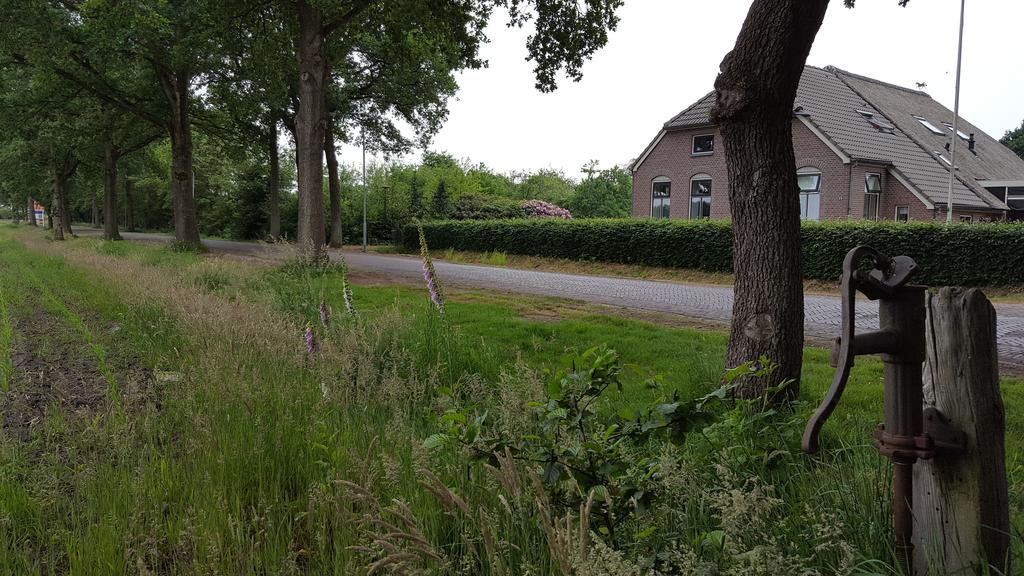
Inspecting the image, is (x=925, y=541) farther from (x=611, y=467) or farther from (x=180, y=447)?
(x=180, y=447)

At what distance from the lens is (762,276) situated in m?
4.27

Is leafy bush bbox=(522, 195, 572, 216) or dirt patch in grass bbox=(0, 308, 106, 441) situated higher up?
leafy bush bbox=(522, 195, 572, 216)

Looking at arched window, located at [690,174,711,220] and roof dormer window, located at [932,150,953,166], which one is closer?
roof dormer window, located at [932,150,953,166]

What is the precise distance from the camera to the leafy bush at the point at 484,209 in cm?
3466

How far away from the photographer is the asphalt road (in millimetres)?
9297

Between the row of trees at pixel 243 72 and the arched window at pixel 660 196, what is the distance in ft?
35.4

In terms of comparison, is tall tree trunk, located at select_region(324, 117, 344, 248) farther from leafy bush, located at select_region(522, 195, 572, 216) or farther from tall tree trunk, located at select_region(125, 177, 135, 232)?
tall tree trunk, located at select_region(125, 177, 135, 232)

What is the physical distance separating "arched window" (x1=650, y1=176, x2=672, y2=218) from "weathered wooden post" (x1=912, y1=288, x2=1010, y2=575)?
31.0 meters

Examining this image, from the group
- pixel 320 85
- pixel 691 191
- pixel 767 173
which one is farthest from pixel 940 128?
pixel 767 173

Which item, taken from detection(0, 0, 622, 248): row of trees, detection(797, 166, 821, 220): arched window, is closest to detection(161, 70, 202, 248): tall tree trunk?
detection(0, 0, 622, 248): row of trees

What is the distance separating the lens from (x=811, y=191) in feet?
89.5

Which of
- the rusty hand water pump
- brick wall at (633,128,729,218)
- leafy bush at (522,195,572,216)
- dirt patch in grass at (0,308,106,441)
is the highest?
brick wall at (633,128,729,218)

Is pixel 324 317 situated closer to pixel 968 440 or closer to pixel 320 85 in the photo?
pixel 968 440

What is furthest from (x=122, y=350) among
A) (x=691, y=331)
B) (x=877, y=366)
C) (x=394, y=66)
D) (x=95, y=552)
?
(x=394, y=66)
